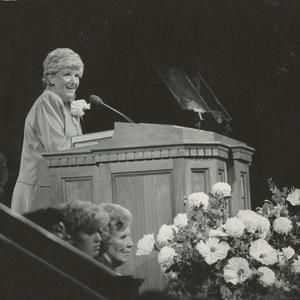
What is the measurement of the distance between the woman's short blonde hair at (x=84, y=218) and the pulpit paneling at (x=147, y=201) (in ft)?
0.56

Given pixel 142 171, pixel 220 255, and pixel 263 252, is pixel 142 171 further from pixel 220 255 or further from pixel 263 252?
pixel 263 252

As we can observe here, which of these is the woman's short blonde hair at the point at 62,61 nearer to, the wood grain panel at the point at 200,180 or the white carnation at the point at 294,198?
the wood grain panel at the point at 200,180

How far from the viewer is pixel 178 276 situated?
13.2ft

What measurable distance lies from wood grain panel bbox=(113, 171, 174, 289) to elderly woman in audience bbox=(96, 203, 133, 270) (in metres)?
0.08

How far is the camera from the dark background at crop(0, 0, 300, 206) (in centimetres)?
718

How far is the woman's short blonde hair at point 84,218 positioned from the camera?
13.4 feet

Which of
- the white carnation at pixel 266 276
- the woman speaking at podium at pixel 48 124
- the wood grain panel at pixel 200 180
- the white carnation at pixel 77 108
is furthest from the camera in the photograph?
the white carnation at pixel 77 108

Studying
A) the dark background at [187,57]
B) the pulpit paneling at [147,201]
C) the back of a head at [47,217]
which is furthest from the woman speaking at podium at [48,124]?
the dark background at [187,57]

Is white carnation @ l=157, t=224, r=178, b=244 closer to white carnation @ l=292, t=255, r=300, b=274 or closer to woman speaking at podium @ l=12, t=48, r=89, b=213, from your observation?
white carnation @ l=292, t=255, r=300, b=274

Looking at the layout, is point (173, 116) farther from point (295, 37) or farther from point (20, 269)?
point (20, 269)

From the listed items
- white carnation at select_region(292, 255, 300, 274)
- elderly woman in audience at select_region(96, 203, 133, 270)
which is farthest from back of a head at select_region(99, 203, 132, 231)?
white carnation at select_region(292, 255, 300, 274)

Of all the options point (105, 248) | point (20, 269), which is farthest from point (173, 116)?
point (20, 269)

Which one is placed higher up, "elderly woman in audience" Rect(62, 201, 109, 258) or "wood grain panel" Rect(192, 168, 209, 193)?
"wood grain panel" Rect(192, 168, 209, 193)

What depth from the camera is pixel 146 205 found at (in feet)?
14.0
